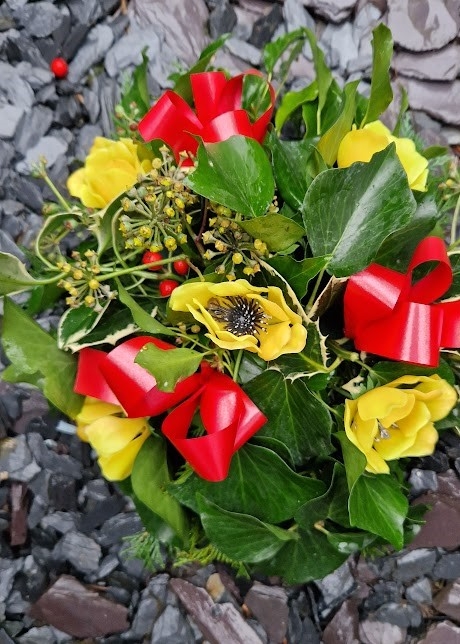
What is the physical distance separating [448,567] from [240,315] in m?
0.44

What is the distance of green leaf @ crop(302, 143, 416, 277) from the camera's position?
52 cm

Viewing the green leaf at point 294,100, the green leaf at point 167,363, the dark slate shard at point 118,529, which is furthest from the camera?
the dark slate shard at point 118,529

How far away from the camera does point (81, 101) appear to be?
2.79 ft

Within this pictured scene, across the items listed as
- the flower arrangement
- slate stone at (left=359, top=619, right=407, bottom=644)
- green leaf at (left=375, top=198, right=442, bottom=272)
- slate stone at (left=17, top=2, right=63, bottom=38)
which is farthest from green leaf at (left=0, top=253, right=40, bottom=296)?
slate stone at (left=359, top=619, right=407, bottom=644)

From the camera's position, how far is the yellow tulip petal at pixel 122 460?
631 mm

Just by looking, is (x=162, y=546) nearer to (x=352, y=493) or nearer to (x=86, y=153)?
(x=352, y=493)

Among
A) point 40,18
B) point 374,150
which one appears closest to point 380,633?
point 374,150

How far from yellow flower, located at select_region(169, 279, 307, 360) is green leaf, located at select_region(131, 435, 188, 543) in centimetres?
17

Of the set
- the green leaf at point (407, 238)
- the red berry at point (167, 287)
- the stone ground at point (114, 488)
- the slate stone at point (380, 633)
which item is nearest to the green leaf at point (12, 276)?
the red berry at point (167, 287)

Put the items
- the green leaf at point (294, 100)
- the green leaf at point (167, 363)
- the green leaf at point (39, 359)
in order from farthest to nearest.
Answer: the green leaf at point (294, 100)
the green leaf at point (39, 359)
the green leaf at point (167, 363)

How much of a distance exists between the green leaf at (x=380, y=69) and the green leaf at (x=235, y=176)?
0.13 m

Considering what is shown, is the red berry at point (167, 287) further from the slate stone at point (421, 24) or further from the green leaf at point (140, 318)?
the slate stone at point (421, 24)

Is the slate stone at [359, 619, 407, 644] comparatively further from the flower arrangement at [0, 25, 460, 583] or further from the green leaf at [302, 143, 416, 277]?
the green leaf at [302, 143, 416, 277]

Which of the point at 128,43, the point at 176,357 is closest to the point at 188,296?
the point at 176,357
